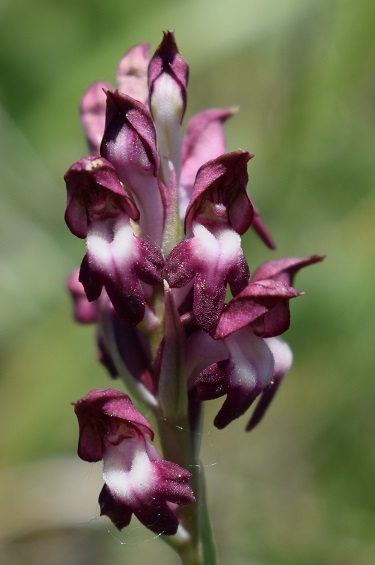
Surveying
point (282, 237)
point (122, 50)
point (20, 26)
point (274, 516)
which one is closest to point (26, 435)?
point (274, 516)

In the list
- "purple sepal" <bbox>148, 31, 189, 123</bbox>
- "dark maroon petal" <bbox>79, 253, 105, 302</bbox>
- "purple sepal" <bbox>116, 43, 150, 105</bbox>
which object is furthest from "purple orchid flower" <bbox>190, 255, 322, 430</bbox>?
"purple sepal" <bbox>116, 43, 150, 105</bbox>

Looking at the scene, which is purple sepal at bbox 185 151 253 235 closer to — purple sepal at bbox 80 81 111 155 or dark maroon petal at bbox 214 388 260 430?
dark maroon petal at bbox 214 388 260 430

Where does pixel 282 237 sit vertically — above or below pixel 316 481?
above

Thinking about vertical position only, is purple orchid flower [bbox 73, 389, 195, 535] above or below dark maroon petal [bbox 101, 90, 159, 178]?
below

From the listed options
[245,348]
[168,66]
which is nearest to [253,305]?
[245,348]

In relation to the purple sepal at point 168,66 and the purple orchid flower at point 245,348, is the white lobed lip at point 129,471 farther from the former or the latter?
the purple sepal at point 168,66

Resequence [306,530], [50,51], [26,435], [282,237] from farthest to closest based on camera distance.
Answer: [50,51] → [26,435] → [282,237] → [306,530]

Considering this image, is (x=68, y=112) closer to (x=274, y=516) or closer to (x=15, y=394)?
(x=15, y=394)
